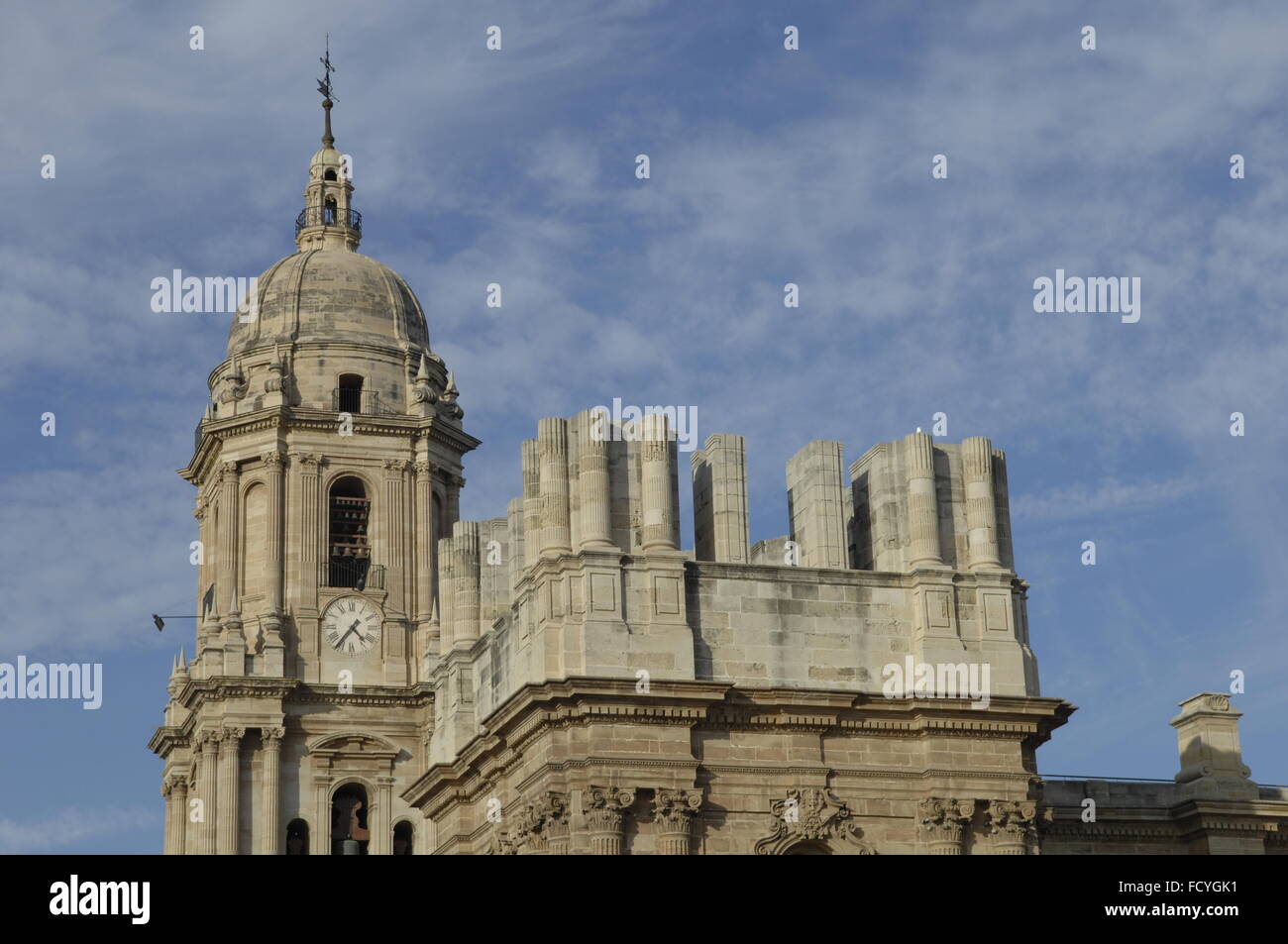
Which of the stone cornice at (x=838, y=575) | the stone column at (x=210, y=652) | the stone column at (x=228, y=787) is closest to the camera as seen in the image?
the stone cornice at (x=838, y=575)

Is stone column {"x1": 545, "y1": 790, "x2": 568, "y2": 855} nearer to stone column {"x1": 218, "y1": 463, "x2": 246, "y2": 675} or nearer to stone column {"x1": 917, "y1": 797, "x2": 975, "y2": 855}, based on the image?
stone column {"x1": 917, "y1": 797, "x2": 975, "y2": 855}

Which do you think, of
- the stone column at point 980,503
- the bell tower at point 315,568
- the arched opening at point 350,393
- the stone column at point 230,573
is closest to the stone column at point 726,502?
the stone column at point 980,503

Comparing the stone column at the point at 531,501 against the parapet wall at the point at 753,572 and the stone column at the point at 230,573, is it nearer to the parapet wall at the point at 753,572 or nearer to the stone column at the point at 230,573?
the parapet wall at the point at 753,572

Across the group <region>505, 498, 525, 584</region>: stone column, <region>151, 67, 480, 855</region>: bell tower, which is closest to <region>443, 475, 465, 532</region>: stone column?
<region>151, 67, 480, 855</region>: bell tower

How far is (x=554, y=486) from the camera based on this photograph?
137 ft

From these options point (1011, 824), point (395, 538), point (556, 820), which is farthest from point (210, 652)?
point (1011, 824)

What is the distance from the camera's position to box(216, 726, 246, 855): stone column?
2606 inches

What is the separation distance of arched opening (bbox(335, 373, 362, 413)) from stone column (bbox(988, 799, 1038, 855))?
1395 inches

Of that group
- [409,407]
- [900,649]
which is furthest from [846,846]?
[409,407]

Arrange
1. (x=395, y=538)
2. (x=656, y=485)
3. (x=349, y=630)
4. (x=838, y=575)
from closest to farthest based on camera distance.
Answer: (x=656, y=485)
(x=838, y=575)
(x=349, y=630)
(x=395, y=538)

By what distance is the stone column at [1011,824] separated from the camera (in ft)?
135

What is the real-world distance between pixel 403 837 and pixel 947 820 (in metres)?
29.4

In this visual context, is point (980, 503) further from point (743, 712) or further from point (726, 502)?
point (743, 712)

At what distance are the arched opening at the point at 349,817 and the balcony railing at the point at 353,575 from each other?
6.16 m
